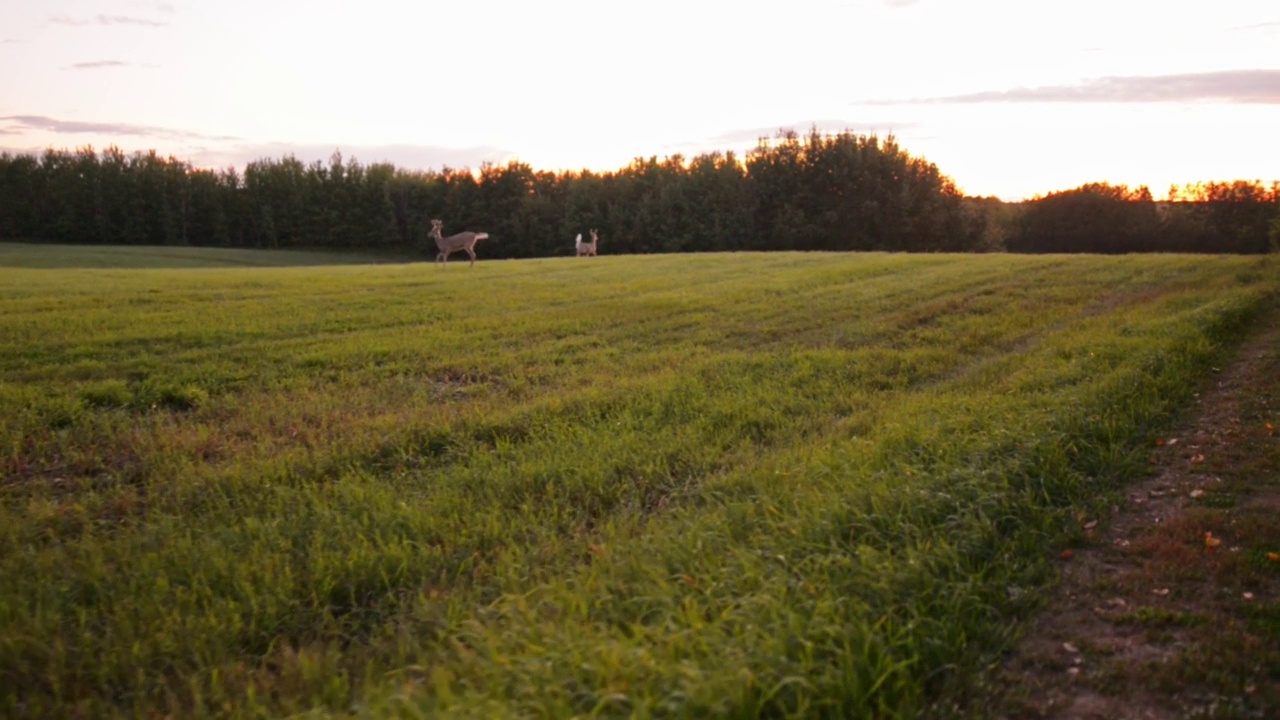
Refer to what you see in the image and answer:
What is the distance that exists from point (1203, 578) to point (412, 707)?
393 centimetres

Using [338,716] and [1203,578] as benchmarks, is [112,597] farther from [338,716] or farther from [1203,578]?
[1203,578]

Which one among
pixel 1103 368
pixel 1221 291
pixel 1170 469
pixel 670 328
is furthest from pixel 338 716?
pixel 1221 291

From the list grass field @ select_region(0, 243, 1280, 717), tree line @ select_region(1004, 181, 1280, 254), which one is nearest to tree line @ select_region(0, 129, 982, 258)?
tree line @ select_region(1004, 181, 1280, 254)

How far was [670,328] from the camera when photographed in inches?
586

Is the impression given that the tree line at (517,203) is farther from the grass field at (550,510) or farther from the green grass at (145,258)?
the grass field at (550,510)

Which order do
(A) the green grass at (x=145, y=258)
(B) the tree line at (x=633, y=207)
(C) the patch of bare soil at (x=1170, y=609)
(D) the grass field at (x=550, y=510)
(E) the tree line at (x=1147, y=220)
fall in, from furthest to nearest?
(B) the tree line at (x=633, y=207) < (E) the tree line at (x=1147, y=220) < (A) the green grass at (x=145, y=258) < (D) the grass field at (x=550, y=510) < (C) the patch of bare soil at (x=1170, y=609)

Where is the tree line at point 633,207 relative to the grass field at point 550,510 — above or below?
above

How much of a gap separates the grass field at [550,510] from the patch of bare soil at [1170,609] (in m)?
0.22

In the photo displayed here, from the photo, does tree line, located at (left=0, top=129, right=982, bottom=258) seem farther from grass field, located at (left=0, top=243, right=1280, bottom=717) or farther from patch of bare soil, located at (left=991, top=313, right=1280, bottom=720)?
patch of bare soil, located at (left=991, top=313, right=1280, bottom=720)

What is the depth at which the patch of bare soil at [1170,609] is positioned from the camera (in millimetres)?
3543

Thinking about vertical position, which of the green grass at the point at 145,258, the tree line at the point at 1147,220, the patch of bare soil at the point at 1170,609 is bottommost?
the patch of bare soil at the point at 1170,609

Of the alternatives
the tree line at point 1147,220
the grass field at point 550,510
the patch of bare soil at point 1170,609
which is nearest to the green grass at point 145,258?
the grass field at point 550,510

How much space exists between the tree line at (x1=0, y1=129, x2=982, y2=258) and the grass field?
192 feet

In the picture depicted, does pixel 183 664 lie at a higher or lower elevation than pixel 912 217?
lower
